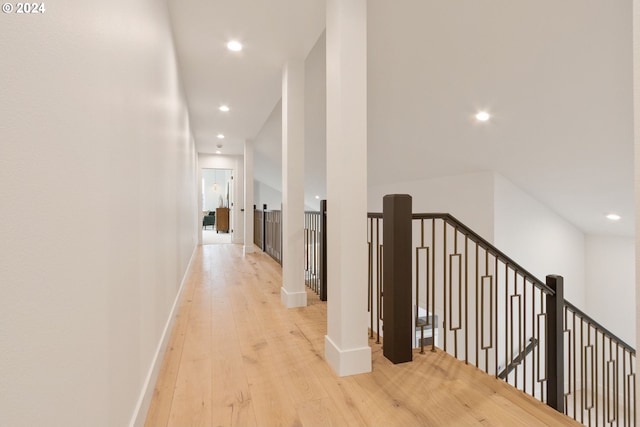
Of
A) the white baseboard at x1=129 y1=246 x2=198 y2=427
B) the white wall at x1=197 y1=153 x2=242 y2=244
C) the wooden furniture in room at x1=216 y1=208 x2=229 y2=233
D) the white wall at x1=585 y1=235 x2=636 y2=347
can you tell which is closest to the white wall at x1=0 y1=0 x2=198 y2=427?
the white baseboard at x1=129 y1=246 x2=198 y2=427

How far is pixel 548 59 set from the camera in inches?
111

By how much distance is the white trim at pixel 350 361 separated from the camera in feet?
6.40

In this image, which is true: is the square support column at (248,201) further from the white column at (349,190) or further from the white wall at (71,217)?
the white wall at (71,217)

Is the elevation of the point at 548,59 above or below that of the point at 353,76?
above

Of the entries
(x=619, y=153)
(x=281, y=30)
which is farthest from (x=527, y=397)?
(x=281, y=30)

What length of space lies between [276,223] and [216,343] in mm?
3704

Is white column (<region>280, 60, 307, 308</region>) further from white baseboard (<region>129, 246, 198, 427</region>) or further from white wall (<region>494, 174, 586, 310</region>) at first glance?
white wall (<region>494, 174, 586, 310</region>)

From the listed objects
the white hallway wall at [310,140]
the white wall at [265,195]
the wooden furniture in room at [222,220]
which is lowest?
the wooden furniture in room at [222,220]

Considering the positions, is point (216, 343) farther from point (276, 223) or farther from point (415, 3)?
point (276, 223)

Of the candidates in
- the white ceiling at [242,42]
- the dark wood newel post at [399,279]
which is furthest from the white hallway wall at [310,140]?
the dark wood newel post at [399,279]

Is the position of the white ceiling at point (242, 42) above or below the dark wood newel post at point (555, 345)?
above

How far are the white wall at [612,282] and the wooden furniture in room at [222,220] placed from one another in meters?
10.7

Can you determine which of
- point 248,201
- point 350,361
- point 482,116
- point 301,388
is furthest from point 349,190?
point 248,201

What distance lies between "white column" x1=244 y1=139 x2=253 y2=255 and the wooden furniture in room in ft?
16.7
